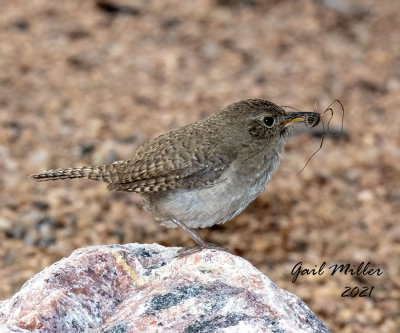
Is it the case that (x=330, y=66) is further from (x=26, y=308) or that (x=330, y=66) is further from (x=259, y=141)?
(x=26, y=308)

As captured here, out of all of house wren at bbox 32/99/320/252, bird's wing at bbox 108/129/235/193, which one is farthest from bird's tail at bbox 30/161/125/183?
bird's wing at bbox 108/129/235/193

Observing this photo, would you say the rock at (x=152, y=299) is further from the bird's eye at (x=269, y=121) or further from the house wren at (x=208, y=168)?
the bird's eye at (x=269, y=121)

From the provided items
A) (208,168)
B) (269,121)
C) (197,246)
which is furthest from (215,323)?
(269,121)

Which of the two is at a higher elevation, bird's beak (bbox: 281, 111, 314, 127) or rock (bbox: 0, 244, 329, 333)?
bird's beak (bbox: 281, 111, 314, 127)

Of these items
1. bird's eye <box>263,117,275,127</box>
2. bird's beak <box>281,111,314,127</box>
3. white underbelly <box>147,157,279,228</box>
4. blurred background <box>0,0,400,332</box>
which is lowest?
blurred background <box>0,0,400,332</box>

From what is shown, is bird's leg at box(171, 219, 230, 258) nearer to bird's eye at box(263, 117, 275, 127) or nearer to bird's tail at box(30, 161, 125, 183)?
bird's tail at box(30, 161, 125, 183)

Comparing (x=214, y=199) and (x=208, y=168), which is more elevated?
(x=208, y=168)

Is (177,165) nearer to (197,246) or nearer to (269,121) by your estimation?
(197,246)
